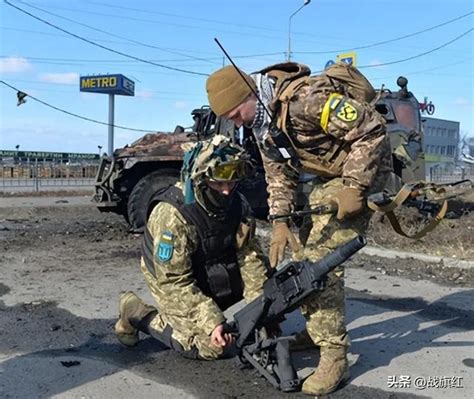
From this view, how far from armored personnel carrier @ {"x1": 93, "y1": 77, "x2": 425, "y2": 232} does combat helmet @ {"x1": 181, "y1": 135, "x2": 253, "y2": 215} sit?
5.22m

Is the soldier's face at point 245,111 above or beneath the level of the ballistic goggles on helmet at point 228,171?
above

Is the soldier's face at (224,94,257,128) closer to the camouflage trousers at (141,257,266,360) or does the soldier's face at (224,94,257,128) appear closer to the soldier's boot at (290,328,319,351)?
the camouflage trousers at (141,257,266,360)

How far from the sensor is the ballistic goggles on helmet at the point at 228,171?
11.1ft

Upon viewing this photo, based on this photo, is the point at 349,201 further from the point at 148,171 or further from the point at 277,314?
the point at 148,171

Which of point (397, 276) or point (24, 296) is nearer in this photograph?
point (24, 296)

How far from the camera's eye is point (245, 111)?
128 inches

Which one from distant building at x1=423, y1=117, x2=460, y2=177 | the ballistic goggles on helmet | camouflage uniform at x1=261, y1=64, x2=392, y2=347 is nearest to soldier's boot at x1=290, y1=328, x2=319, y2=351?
camouflage uniform at x1=261, y1=64, x2=392, y2=347

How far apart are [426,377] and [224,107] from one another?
1.85 m

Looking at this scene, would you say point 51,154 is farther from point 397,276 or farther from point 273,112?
point 273,112

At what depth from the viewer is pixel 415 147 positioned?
1048 cm

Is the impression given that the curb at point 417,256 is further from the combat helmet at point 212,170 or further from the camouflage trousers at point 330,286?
the combat helmet at point 212,170

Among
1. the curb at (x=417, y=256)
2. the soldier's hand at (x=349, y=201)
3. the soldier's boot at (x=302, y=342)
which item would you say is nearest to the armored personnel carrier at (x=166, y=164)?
the curb at (x=417, y=256)

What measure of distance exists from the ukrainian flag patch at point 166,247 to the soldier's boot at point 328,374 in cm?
98

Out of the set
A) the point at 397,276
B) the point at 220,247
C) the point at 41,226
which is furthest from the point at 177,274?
the point at 41,226
